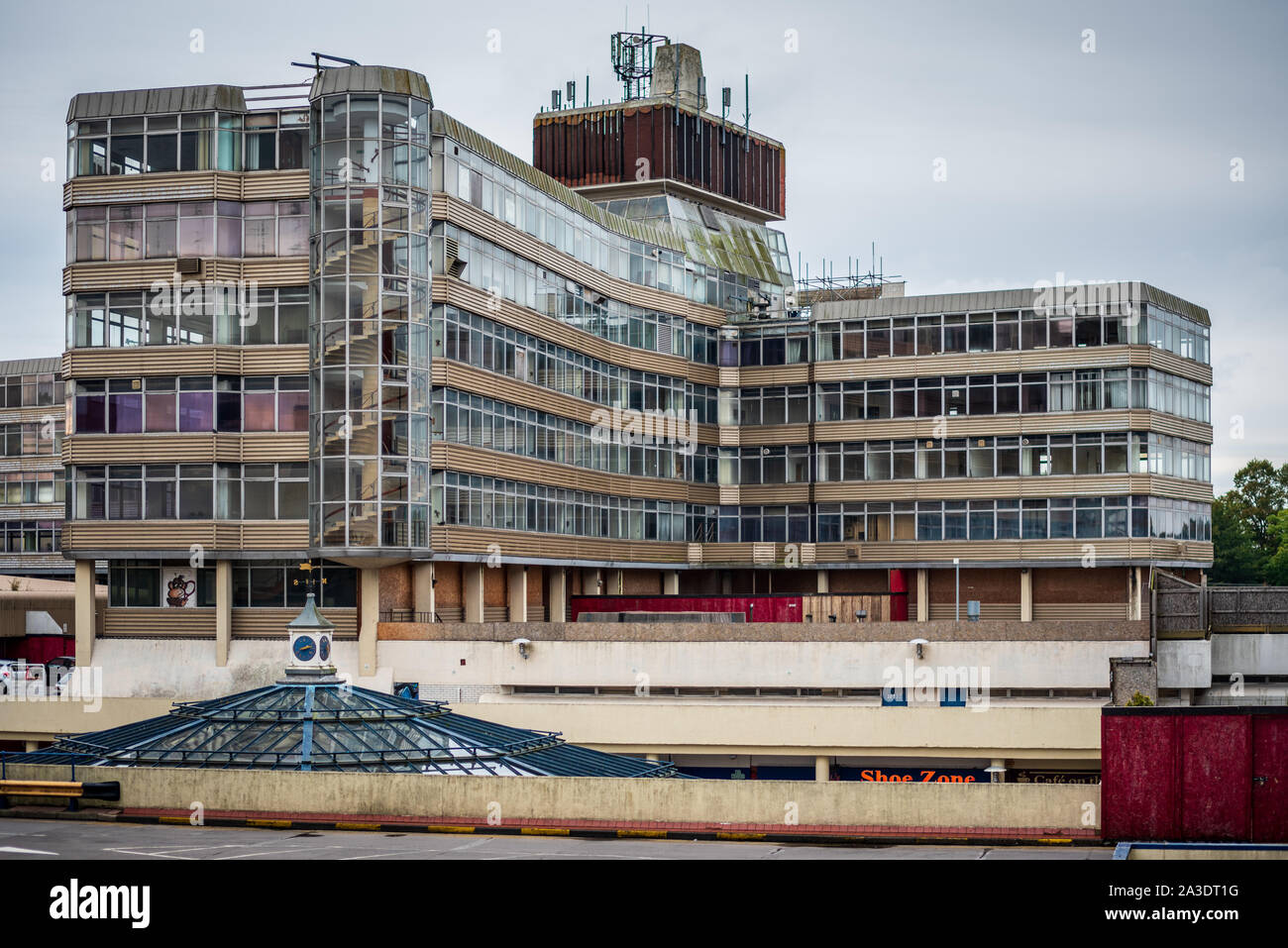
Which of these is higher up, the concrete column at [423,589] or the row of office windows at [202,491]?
the row of office windows at [202,491]

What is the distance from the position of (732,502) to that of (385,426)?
27.8 metres

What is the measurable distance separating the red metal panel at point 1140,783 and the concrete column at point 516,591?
3478 centimetres

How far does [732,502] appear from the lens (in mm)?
81375

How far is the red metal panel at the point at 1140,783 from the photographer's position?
3281 centimetres

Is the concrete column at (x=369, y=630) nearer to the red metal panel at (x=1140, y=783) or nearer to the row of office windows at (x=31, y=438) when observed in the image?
the red metal panel at (x=1140, y=783)

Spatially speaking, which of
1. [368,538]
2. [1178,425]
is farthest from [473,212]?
[1178,425]

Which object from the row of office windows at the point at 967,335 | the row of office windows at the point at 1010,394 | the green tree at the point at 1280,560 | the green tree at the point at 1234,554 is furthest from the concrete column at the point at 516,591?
the green tree at the point at 1280,560

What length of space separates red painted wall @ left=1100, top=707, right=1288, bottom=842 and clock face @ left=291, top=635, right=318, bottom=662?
771 inches

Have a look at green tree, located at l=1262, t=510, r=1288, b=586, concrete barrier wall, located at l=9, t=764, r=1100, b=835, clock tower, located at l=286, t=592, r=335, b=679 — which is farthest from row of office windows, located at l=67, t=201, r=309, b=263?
green tree, located at l=1262, t=510, r=1288, b=586

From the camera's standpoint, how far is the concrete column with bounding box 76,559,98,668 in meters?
59.7

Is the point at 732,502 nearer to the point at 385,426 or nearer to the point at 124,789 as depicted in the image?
the point at 385,426

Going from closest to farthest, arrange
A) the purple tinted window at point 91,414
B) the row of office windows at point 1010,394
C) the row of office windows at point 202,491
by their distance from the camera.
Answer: the row of office windows at point 202,491 < the purple tinted window at point 91,414 < the row of office windows at point 1010,394

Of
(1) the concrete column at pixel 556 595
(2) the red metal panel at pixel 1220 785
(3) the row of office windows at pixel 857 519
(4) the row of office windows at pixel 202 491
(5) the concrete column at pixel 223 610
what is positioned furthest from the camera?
(1) the concrete column at pixel 556 595

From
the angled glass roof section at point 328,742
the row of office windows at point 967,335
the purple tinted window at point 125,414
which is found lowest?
the angled glass roof section at point 328,742
